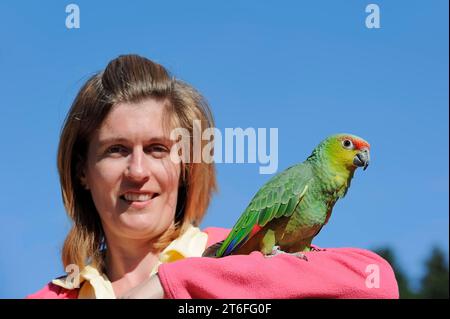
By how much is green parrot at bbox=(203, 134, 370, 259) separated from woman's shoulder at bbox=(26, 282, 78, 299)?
60 centimetres

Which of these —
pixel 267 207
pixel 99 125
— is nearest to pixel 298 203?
pixel 267 207

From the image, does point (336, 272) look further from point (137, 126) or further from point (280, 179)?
point (137, 126)

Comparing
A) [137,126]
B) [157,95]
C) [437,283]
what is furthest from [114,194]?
[437,283]

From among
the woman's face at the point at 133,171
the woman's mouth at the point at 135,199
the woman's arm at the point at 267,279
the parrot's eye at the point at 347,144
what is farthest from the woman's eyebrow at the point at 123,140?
the parrot's eye at the point at 347,144

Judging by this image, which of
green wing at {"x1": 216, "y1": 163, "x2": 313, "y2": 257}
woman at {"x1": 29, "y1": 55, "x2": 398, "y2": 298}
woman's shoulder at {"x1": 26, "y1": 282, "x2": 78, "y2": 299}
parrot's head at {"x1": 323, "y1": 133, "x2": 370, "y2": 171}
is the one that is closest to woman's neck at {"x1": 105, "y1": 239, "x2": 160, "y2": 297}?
woman at {"x1": 29, "y1": 55, "x2": 398, "y2": 298}

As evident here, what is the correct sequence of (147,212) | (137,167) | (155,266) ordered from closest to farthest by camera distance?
(137,167) → (147,212) → (155,266)

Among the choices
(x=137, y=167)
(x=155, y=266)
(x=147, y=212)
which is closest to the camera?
(x=137, y=167)

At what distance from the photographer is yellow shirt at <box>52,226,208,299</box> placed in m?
2.68

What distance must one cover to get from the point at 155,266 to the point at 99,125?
0.63 metres

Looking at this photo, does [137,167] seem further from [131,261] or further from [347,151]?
[347,151]

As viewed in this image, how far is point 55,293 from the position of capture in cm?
281

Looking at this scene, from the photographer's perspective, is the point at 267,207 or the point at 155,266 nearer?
the point at 267,207

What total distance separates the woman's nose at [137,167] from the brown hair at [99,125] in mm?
221

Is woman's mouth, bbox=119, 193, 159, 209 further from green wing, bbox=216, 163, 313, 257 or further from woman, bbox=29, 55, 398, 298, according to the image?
green wing, bbox=216, 163, 313, 257
